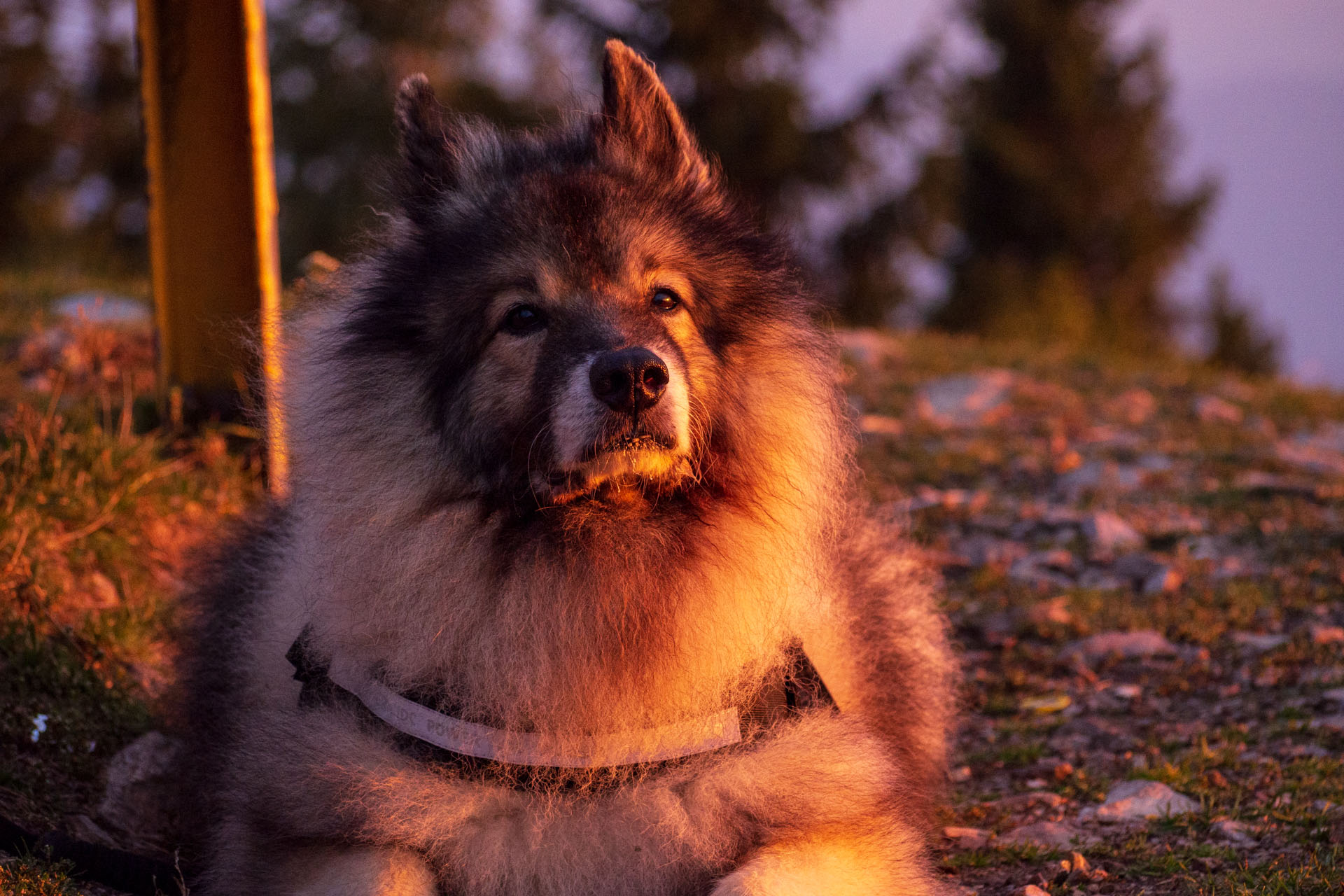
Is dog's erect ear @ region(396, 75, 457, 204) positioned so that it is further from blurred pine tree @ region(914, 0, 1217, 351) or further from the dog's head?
blurred pine tree @ region(914, 0, 1217, 351)

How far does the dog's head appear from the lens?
2.89 meters

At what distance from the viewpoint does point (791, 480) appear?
3268 millimetres

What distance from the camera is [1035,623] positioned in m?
5.52

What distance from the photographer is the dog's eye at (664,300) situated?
3.10 metres

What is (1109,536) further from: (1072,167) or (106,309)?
(1072,167)

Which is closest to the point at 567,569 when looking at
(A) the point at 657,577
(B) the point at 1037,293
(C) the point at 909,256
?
(A) the point at 657,577

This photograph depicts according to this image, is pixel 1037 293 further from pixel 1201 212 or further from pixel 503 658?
pixel 503 658

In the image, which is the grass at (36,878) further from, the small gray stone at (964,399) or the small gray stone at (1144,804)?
the small gray stone at (964,399)

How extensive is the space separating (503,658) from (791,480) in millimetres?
931

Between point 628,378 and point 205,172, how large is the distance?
11.0ft

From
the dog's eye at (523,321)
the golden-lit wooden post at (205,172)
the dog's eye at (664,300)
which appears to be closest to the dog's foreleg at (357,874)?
the dog's eye at (523,321)

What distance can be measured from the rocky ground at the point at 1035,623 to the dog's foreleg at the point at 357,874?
2.32 ft

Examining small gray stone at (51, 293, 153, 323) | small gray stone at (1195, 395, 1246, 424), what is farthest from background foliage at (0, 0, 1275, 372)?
small gray stone at (1195, 395, 1246, 424)

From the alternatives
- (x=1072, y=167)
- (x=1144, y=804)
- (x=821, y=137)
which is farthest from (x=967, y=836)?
(x=1072, y=167)
